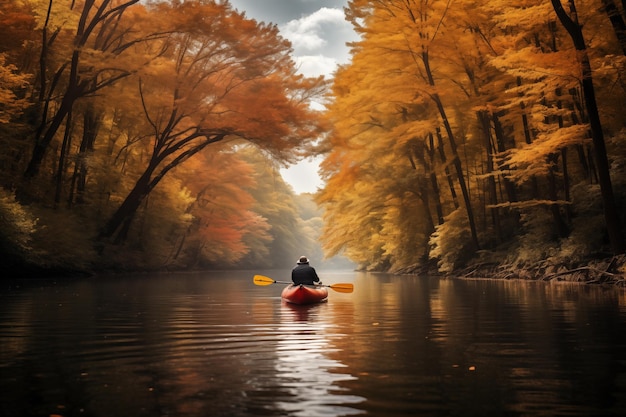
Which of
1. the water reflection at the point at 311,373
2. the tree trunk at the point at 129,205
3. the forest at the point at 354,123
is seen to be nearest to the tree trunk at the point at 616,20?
the forest at the point at 354,123

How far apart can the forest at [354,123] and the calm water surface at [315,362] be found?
32.9 ft

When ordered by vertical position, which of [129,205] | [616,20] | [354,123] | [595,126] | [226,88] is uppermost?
[226,88]

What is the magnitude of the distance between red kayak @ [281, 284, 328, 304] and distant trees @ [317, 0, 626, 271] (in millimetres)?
8682

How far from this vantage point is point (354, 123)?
34844 mm

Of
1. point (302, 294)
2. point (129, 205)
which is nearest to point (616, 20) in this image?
point (302, 294)

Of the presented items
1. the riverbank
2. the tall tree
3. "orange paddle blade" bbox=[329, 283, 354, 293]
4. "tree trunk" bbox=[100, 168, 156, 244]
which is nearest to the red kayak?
"orange paddle blade" bbox=[329, 283, 354, 293]

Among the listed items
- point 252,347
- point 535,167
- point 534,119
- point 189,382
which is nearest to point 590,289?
point 535,167

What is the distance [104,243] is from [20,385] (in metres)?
27.4

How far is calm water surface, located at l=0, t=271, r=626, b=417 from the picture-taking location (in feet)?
16.4

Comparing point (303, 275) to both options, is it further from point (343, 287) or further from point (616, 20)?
point (616, 20)

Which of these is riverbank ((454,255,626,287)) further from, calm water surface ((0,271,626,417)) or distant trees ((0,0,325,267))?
distant trees ((0,0,325,267))

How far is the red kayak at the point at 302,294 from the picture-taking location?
623 inches

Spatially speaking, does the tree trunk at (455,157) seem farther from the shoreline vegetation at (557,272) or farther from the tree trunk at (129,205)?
the tree trunk at (129,205)

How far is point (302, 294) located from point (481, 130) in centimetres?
1802
